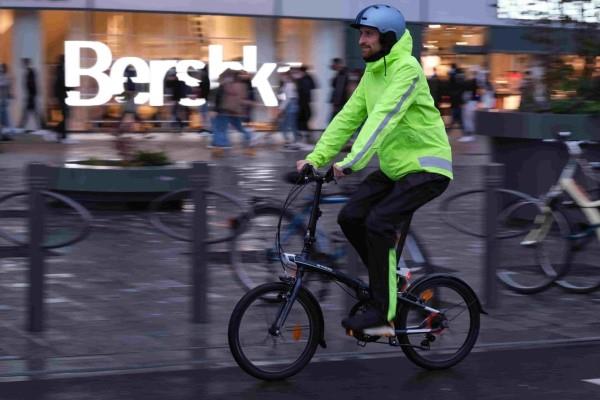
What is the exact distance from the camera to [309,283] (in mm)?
6520

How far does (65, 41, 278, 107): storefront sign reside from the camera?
26281 millimetres

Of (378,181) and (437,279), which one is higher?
(378,181)

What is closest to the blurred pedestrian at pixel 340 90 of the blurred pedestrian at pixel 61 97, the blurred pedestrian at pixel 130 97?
the blurred pedestrian at pixel 61 97

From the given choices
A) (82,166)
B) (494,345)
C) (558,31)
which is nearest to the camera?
(494,345)

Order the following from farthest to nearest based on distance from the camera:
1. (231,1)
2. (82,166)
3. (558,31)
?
(231,1) → (558,31) → (82,166)

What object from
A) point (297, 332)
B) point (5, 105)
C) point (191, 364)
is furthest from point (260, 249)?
point (5, 105)

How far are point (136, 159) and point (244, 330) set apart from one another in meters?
7.09

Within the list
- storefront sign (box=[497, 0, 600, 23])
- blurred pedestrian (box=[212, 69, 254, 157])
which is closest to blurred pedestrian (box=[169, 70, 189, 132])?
blurred pedestrian (box=[212, 69, 254, 157])

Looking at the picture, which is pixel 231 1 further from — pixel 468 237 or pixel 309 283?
pixel 309 283

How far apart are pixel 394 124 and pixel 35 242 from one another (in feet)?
8.07

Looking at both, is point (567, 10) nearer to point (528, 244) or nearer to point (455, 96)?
point (528, 244)

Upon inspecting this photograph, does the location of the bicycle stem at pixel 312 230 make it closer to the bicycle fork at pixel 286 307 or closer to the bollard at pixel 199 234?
the bicycle fork at pixel 286 307

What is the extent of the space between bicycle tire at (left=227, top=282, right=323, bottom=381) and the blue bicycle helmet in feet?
4.63

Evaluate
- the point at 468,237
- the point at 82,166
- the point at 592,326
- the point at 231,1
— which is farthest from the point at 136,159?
the point at 231,1
